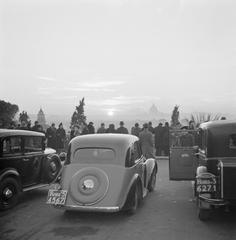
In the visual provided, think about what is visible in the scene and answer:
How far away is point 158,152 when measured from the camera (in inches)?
824

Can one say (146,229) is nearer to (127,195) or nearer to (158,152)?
(127,195)

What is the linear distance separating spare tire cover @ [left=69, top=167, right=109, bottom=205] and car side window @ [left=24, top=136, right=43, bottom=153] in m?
2.16

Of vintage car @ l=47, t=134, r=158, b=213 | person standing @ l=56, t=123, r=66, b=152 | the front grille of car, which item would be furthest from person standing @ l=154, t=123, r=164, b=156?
the front grille of car

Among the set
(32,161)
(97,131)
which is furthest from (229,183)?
(97,131)

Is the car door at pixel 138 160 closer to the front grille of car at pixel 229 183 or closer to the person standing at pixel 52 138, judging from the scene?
the front grille of car at pixel 229 183

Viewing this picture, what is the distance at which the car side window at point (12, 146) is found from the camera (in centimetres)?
896

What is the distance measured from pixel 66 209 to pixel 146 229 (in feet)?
5.18

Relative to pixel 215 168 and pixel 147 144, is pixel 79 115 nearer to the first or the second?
pixel 147 144

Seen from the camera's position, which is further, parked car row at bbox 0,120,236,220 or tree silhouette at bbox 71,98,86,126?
tree silhouette at bbox 71,98,86,126

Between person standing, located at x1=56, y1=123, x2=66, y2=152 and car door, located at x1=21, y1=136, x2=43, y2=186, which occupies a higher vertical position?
person standing, located at x1=56, y1=123, x2=66, y2=152

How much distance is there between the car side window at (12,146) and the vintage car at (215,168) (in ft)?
12.9

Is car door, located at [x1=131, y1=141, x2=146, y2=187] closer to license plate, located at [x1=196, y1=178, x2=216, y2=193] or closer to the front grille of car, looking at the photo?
license plate, located at [x1=196, y1=178, x2=216, y2=193]

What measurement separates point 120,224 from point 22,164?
121 inches

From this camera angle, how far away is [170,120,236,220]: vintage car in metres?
7.13
